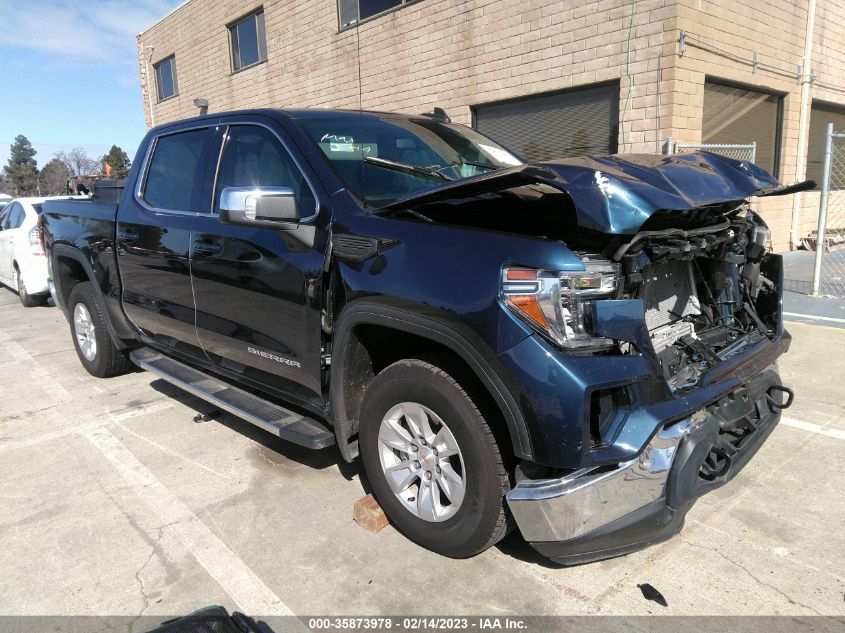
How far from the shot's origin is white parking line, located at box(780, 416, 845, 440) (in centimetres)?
392

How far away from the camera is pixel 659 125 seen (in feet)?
27.5

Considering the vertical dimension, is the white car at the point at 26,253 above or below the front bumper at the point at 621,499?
above

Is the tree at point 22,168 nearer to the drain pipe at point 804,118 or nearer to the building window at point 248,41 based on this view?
the building window at point 248,41

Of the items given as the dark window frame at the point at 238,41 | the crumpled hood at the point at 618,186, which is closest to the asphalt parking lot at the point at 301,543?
the crumpled hood at the point at 618,186

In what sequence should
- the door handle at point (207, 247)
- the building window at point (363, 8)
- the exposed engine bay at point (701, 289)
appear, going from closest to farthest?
the exposed engine bay at point (701, 289) < the door handle at point (207, 247) < the building window at point (363, 8)

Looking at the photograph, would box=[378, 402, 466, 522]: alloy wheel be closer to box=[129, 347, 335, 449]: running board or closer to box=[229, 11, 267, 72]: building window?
box=[129, 347, 335, 449]: running board

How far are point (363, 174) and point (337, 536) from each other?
183 cm

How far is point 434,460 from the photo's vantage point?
104 inches

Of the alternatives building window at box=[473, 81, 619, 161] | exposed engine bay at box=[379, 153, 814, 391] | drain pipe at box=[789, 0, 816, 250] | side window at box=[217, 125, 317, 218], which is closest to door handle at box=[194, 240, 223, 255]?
side window at box=[217, 125, 317, 218]

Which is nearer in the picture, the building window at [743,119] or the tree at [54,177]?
the building window at [743,119]

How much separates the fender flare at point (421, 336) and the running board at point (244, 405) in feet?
0.52

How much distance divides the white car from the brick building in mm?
5427

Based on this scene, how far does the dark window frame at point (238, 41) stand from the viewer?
16438 millimetres

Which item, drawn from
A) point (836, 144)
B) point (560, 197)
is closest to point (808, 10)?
point (836, 144)
